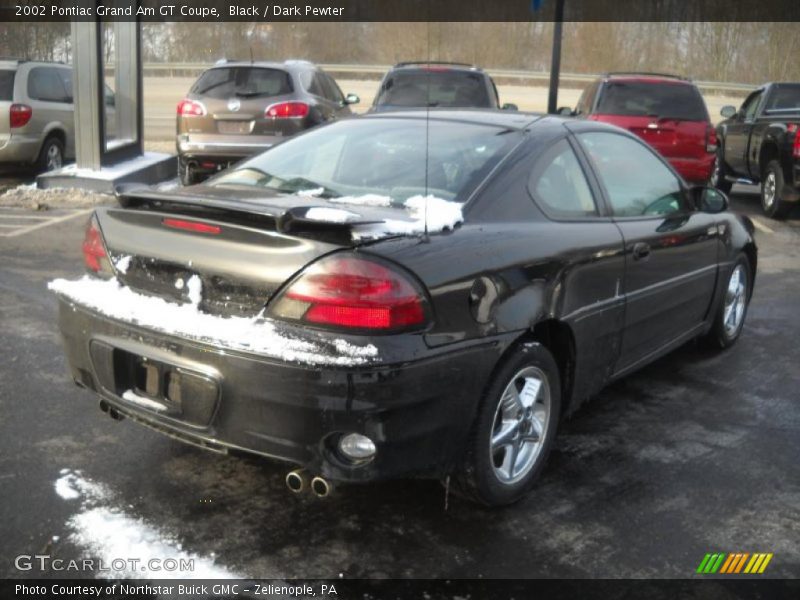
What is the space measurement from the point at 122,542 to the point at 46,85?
11190 millimetres

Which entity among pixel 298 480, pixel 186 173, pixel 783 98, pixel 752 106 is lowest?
pixel 298 480

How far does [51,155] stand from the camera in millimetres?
12836

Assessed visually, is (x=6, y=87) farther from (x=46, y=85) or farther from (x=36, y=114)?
(x=46, y=85)

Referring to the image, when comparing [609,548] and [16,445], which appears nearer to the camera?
[609,548]

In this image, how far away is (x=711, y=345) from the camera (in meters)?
5.73

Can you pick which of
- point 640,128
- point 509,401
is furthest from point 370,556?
point 640,128

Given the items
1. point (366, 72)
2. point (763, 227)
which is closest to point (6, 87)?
point (763, 227)

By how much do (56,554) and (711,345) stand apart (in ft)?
13.7

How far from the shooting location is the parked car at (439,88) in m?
12.6

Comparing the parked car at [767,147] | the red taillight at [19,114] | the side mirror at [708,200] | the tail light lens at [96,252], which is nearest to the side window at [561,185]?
the side mirror at [708,200]

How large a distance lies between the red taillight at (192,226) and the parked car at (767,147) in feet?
30.7

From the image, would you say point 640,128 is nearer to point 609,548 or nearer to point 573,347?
point 573,347

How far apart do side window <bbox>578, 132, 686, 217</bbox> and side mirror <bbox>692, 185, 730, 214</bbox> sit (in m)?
0.15

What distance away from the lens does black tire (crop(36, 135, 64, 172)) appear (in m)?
12.6
